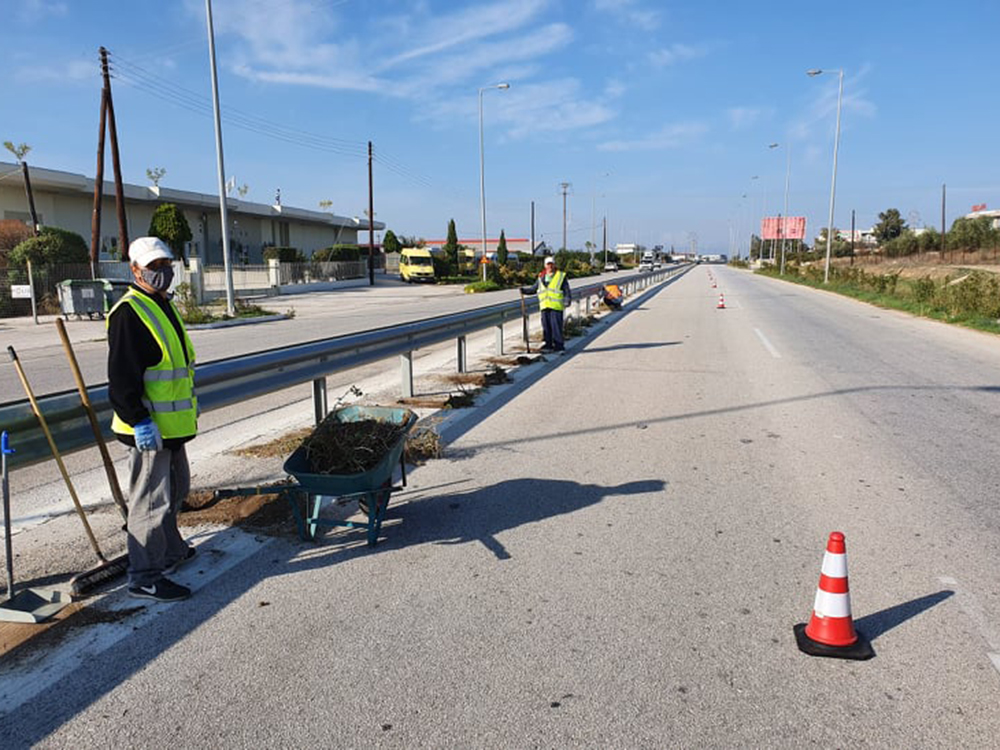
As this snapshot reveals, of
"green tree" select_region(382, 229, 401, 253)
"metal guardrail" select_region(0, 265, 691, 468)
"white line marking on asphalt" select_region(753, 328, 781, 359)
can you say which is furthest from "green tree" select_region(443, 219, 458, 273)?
"metal guardrail" select_region(0, 265, 691, 468)

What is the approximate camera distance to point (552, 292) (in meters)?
13.1

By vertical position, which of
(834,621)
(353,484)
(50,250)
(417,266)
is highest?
(50,250)

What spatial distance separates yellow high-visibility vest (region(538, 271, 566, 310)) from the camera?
1315cm

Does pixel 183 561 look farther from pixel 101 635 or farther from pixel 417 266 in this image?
pixel 417 266

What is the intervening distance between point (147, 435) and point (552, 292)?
9.95 meters

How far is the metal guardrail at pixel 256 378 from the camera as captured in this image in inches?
156

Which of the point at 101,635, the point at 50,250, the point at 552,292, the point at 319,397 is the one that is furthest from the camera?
the point at 50,250

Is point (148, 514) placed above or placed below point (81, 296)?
below

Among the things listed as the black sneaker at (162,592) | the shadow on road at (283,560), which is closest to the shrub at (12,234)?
the shadow on road at (283,560)

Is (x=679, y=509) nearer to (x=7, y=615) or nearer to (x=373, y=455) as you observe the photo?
(x=373, y=455)

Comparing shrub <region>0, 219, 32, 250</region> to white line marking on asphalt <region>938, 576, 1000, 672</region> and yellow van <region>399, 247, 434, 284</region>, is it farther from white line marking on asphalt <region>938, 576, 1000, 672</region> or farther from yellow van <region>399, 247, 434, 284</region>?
white line marking on asphalt <region>938, 576, 1000, 672</region>

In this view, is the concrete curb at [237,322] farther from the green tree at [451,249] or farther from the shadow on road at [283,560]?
the green tree at [451,249]

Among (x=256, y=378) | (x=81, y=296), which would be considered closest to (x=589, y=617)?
(x=256, y=378)

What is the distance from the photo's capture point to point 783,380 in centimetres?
1058
